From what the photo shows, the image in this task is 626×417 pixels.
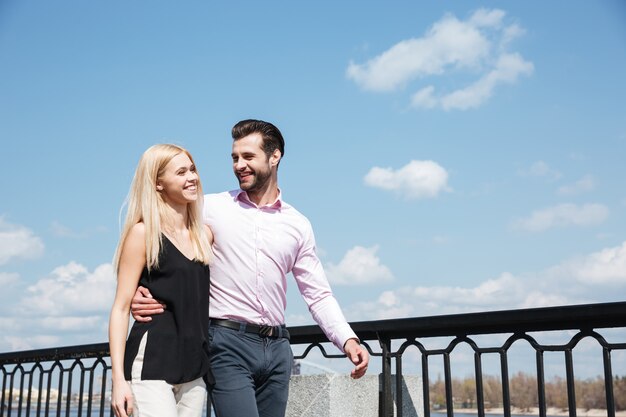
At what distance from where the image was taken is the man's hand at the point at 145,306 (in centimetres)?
281

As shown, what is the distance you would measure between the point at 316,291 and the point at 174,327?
937mm

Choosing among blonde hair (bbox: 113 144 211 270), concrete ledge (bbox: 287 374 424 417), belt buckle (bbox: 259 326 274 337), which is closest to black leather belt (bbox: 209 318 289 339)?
belt buckle (bbox: 259 326 274 337)

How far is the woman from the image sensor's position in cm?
273

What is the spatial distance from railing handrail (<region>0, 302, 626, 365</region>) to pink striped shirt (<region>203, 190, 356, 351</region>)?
2.23ft

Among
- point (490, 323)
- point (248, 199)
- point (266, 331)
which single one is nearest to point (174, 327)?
point (266, 331)

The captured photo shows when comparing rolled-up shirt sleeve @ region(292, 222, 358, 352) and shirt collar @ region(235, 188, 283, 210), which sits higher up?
shirt collar @ region(235, 188, 283, 210)

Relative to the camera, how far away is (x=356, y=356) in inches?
133

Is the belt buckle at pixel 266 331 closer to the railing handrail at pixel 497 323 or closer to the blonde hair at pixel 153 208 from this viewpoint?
the blonde hair at pixel 153 208

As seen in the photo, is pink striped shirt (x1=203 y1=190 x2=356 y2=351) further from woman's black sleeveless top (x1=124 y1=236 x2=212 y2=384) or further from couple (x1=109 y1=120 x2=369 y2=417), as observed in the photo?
woman's black sleeveless top (x1=124 y1=236 x2=212 y2=384)

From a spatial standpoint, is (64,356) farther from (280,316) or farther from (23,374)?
(280,316)

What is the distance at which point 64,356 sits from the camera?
5957 mm

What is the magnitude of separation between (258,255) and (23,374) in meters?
4.37

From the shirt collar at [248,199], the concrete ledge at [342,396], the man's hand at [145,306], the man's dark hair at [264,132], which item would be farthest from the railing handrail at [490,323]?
the man's hand at [145,306]

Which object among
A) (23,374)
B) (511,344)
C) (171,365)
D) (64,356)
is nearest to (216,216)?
(171,365)
